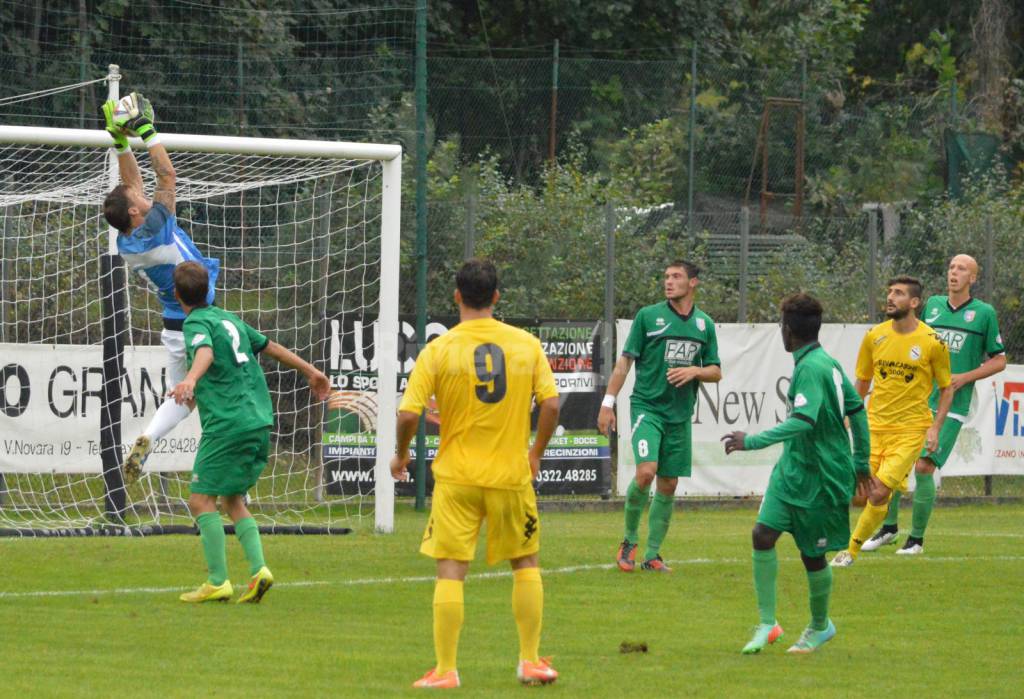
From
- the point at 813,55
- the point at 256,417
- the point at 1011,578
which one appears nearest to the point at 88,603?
the point at 256,417

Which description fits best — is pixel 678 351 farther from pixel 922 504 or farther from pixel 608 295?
pixel 608 295

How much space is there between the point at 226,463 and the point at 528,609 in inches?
119

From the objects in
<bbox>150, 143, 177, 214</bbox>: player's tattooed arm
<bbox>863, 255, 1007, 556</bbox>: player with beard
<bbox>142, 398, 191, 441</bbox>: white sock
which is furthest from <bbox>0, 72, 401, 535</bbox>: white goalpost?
<bbox>863, 255, 1007, 556</bbox>: player with beard

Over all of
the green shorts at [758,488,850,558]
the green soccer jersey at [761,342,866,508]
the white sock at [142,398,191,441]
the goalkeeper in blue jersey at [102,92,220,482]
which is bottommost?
the green shorts at [758,488,850,558]

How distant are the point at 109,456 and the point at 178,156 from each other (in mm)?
2762

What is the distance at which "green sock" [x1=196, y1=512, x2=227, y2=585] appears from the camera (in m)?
9.65

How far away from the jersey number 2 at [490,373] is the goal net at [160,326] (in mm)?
6461

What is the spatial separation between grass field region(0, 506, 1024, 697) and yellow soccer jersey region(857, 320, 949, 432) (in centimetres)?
107

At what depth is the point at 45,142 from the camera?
Result: 1258 cm

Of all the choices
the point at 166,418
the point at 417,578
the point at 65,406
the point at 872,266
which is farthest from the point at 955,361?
the point at 65,406

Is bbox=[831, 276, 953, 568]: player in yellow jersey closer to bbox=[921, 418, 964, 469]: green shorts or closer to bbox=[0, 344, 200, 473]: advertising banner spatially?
bbox=[921, 418, 964, 469]: green shorts

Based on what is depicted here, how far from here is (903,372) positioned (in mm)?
12586

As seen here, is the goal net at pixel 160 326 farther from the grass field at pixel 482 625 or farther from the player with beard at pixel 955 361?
the player with beard at pixel 955 361

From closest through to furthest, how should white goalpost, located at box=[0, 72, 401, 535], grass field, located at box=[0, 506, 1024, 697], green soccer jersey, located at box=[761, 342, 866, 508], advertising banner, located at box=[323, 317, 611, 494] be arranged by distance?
grass field, located at box=[0, 506, 1024, 697] → green soccer jersey, located at box=[761, 342, 866, 508] → white goalpost, located at box=[0, 72, 401, 535] → advertising banner, located at box=[323, 317, 611, 494]
